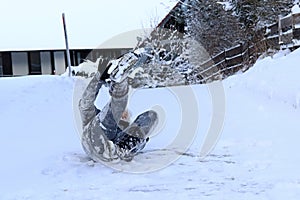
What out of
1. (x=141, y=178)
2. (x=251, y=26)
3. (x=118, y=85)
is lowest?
(x=141, y=178)

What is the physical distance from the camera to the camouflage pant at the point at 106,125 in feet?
10.2

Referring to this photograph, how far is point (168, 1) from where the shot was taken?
52.2ft

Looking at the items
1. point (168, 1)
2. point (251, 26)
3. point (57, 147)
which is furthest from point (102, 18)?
point (57, 147)

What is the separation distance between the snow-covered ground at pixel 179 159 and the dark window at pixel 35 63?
1815 cm

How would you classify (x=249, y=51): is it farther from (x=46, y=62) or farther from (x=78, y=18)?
(x=46, y=62)

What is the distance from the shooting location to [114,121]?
10.4ft

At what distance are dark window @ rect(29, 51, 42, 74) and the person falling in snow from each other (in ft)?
69.9

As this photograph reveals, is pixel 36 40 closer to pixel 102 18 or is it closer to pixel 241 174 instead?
pixel 102 18

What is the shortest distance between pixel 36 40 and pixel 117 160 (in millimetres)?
19528

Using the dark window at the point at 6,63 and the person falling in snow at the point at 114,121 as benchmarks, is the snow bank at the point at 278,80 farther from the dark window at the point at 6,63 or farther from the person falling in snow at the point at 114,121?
the dark window at the point at 6,63

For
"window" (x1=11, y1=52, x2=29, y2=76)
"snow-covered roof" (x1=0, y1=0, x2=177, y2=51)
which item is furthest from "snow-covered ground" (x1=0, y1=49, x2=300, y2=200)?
"window" (x1=11, y1=52, x2=29, y2=76)

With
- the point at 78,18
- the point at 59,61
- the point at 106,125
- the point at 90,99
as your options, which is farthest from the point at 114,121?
the point at 59,61

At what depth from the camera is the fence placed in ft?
24.9

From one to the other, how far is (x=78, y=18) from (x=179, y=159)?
13.6 meters
